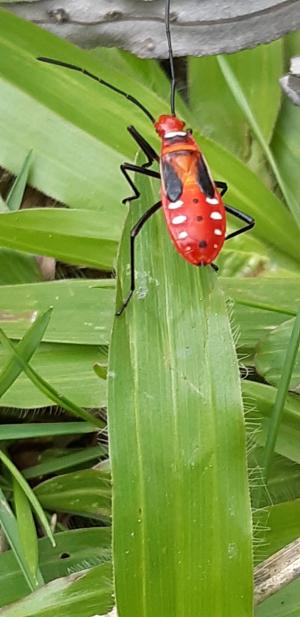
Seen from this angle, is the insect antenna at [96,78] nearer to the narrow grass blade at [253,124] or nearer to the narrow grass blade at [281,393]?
the narrow grass blade at [253,124]

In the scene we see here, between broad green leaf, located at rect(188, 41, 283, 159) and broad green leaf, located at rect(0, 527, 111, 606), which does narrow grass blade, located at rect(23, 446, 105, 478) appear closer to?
broad green leaf, located at rect(0, 527, 111, 606)

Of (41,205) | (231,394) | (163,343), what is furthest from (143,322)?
(41,205)

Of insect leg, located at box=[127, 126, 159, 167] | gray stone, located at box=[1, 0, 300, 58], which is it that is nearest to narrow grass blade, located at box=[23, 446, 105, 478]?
insect leg, located at box=[127, 126, 159, 167]

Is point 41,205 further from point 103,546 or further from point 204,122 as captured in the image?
point 103,546

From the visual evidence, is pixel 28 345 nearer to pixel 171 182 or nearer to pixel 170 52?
pixel 171 182

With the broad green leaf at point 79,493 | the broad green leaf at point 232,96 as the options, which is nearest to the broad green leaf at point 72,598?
the broad green leaf at point 79,493

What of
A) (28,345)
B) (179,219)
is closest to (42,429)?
(28,345)
